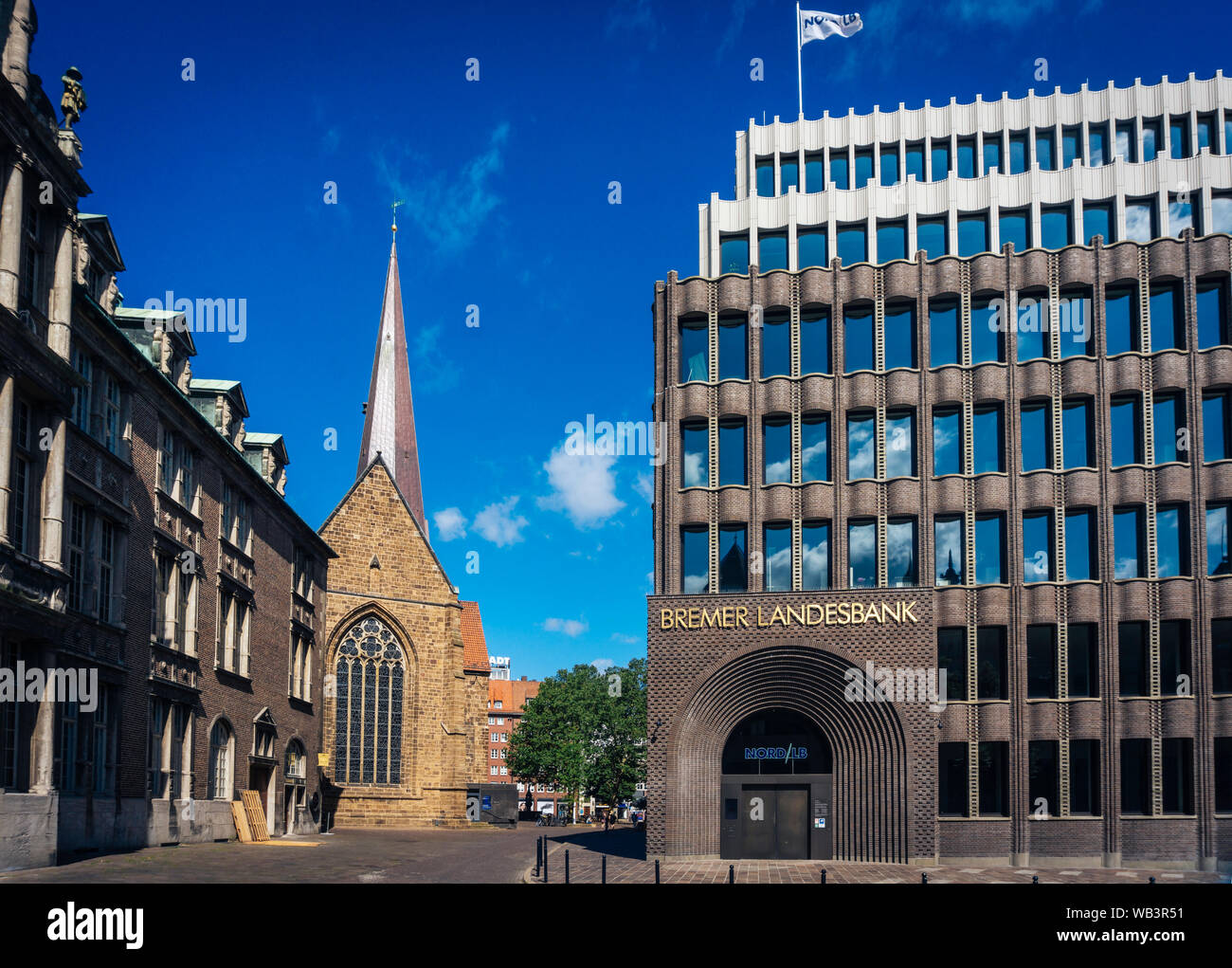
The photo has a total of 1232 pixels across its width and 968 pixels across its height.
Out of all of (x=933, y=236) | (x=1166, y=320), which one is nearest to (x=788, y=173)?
(x=933, y=236)

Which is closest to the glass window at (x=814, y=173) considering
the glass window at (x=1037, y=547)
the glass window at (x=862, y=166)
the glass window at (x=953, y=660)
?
the glass window at (x=862, y=166)

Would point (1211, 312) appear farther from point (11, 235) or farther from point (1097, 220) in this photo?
point (11, 235)

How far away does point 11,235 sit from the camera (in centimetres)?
2594

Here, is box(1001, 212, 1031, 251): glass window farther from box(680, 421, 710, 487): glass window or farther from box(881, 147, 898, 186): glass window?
box(680, 421, 710, 487): glass window

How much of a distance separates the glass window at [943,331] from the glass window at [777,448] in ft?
17.0

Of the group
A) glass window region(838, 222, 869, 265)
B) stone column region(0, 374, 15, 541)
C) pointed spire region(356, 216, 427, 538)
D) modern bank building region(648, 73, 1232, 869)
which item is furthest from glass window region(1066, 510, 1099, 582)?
pointed spire region(356, 216, 427, 538)

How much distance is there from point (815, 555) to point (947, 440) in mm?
5623

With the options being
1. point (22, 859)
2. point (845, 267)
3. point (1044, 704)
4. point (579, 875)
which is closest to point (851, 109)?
point (845, 267)

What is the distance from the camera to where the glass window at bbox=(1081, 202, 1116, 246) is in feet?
148

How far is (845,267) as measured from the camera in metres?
42.5

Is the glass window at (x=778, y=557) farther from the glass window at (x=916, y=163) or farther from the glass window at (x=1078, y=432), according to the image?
the glass window at (x=916, y=163)

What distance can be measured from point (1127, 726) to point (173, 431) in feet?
99.0

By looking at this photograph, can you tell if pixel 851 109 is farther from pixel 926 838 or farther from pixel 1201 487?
pixel 926 838

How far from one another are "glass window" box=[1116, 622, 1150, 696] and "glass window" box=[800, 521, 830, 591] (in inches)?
357
